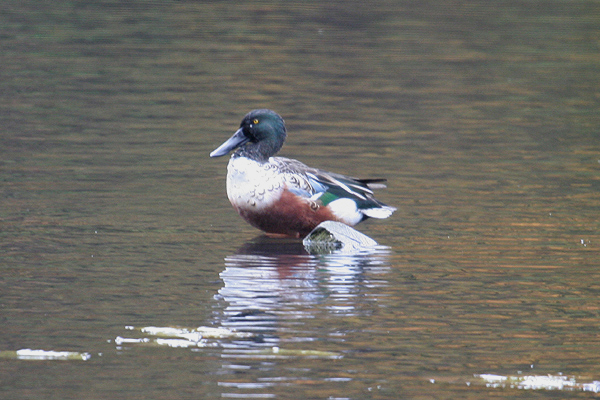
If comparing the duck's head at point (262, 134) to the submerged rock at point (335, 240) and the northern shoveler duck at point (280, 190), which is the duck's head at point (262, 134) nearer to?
the northern shoveler duck at point (280, 190)

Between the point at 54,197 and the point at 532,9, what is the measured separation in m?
25.0

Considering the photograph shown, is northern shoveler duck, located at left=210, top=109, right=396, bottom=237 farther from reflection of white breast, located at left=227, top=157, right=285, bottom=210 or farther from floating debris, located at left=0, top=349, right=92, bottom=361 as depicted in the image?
floating debris, located at left=0, top=349, right=92, bottom=361

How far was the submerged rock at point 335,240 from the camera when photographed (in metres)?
9.59

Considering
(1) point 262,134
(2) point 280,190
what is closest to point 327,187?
(2) point 280,190

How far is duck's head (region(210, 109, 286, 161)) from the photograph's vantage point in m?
10.2

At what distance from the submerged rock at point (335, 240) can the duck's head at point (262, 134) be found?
913 millimetres

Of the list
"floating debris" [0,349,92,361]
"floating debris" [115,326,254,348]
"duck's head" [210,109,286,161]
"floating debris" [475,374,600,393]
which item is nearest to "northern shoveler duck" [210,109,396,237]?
"duck's head" [210,109,286,161]

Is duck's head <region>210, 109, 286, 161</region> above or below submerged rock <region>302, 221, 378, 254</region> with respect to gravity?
above

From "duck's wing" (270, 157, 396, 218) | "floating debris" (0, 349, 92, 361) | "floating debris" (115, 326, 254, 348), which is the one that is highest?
"duck's wing" (270, 157, 396, 218)

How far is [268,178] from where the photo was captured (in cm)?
977

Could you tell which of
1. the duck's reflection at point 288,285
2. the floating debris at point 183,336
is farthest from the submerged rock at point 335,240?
the floating debris at point 183,336

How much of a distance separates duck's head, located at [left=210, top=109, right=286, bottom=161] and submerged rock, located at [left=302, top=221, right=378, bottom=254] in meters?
0.91

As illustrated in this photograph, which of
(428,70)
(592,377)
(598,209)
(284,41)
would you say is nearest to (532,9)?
(284,41)

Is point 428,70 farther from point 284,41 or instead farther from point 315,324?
point 315,324
